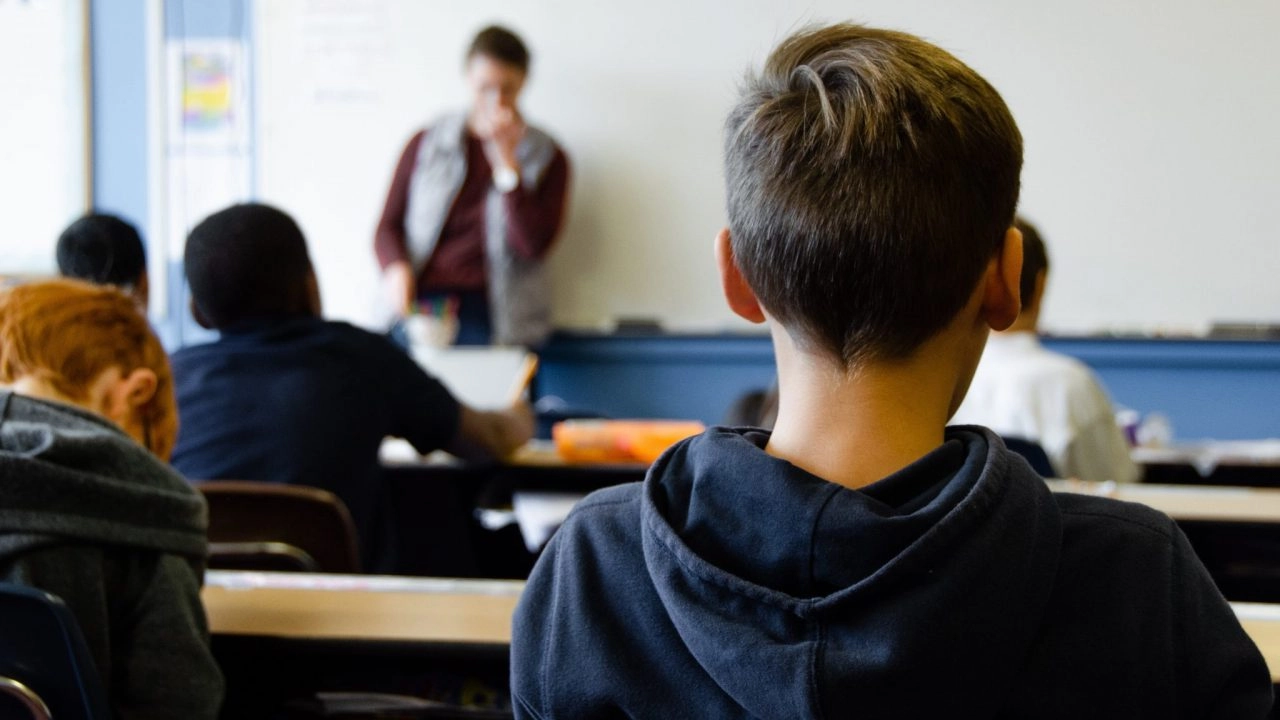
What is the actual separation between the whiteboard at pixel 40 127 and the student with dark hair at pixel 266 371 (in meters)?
3.26

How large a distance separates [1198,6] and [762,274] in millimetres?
4029

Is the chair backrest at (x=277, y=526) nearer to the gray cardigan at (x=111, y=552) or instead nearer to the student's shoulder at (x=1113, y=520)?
the gray cardigan at (x=111, y=552)

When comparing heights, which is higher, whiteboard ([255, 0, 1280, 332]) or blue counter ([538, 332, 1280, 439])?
whiteboard ([255, 0, 1280, 332])

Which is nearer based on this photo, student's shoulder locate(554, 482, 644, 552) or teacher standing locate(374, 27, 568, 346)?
student's shoulder locate(554, 482, 644, 552)

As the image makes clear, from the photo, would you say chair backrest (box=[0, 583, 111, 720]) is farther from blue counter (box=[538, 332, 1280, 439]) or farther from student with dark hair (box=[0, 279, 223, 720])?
blue counter (box=[538, 332, 1280, 439])

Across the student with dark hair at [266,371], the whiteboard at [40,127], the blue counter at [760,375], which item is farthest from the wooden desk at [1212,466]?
the whiteboard at [40,127]

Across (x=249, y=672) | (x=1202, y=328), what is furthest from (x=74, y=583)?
Answer: (x=1202, y=328)

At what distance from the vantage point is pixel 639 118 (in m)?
4.66

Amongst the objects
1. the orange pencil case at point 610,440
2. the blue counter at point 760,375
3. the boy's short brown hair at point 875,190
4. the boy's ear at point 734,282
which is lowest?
the blue counter at point 760,375

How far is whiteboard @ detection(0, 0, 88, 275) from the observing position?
4.96 m

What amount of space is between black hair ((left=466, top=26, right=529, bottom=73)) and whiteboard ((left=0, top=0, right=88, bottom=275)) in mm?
1755

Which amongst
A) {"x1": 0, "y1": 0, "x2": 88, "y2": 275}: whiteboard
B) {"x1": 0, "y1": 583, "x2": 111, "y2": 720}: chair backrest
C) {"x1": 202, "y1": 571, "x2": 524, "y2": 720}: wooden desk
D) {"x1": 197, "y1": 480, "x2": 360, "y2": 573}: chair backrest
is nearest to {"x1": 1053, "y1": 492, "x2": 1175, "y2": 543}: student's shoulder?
{"x1": 202, "y1": 571, "x2": 524, "y2": 720}: wooden desk

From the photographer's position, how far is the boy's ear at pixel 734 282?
823mm

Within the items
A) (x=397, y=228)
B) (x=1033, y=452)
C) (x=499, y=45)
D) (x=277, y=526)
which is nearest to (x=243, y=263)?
(x=277, y=526)
